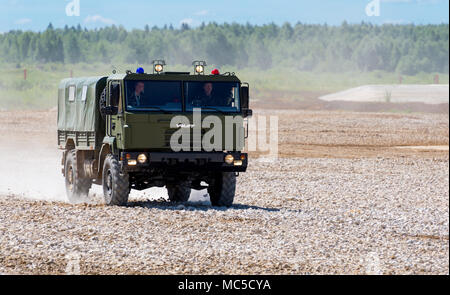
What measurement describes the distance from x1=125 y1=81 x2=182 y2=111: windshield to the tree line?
105308 millimetres

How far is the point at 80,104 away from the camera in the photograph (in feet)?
63.4

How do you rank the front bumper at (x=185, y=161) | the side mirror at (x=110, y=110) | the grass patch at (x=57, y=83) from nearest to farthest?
1. the front bumper at (x=185, y=161)
2. the side mirror at (x=110, y=110)
3. the grass patch at (x=57, y=83)

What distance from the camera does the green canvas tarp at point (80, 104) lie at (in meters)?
18.4

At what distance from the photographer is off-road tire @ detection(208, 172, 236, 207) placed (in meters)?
17.5

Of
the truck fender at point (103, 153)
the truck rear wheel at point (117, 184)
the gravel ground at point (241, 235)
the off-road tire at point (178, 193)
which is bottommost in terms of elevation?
the off-road tire at point (178, 193)

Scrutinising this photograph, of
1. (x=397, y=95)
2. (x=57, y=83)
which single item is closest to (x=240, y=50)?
(x=57, y=83)

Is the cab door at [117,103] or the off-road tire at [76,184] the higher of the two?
the cab door at [117,103]

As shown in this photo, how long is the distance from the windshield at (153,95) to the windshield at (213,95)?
22 centimetres

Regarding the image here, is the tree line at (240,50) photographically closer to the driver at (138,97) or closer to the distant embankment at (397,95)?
the distant embankment at (397,95)

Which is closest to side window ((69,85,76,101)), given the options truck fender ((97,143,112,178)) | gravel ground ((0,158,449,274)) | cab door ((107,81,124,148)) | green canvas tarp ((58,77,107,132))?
green canvas tarp ((58,77,107,132))

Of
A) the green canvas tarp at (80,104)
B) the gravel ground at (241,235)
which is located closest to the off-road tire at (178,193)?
the gravel ground at (241,235)

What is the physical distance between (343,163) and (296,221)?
15.3 m

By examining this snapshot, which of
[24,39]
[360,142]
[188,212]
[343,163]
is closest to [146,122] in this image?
[188,212]
